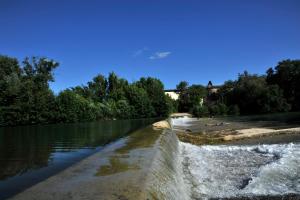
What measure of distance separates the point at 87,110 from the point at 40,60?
58.5ft

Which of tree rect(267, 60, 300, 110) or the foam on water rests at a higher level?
tree rect(267, 60, 300, 110)

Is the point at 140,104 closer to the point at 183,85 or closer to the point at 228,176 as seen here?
the point at 183,85

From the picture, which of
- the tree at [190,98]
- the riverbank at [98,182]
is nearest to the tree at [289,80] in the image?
the tree at [190,98]

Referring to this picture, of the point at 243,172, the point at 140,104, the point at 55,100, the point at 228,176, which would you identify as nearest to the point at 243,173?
the point at 243,172

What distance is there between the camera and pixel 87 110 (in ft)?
306

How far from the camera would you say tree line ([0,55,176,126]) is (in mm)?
80750

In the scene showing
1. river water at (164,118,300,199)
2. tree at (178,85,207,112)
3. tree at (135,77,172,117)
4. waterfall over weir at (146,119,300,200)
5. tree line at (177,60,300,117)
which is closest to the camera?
waterfall over weir at (146,119,300,200)

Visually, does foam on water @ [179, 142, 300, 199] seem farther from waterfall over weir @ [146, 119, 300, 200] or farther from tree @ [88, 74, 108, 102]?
tree @ [88, 74, 108, 102]

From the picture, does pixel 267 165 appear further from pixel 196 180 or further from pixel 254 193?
pixel 254 193

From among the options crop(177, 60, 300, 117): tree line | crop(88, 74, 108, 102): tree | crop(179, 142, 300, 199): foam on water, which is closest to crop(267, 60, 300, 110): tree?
crop(177, 60, 300, 117): tree line

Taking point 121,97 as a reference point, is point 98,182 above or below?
below

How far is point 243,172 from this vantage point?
14281 mm

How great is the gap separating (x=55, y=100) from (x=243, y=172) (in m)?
76.5

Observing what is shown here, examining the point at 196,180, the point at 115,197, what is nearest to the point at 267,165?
the point at 196,180
